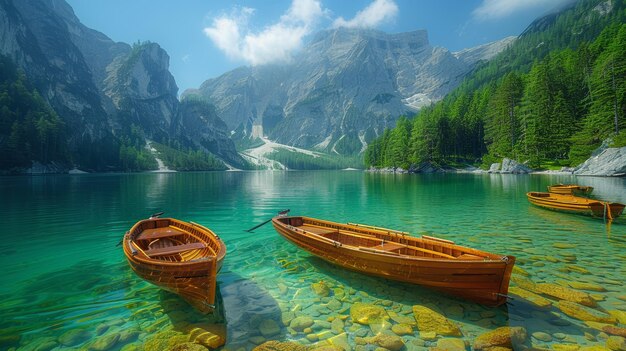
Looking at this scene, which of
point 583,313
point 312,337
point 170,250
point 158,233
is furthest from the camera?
point 158,233

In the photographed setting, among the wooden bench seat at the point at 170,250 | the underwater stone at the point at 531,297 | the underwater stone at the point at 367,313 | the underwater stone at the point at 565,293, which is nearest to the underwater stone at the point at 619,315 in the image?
the underwater stone at the point at 565,293

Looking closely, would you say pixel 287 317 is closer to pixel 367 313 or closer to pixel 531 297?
pixel 367 313

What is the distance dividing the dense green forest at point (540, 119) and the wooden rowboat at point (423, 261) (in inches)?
2866

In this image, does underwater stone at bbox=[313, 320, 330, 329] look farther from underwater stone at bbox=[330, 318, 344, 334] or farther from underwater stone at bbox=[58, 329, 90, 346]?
underwater stone at bbox=[58, 329, 90, 346]

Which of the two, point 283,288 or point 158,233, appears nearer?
point 283,288

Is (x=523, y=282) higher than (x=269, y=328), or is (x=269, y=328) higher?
(x=523, y=282)

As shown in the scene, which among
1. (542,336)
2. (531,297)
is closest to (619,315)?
(531,297)

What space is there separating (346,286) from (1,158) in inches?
6224

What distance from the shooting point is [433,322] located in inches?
350

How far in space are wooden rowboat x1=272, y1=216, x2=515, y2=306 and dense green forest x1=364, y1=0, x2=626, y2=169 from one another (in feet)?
239

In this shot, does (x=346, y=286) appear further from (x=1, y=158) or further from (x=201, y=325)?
(x=1, y=158)

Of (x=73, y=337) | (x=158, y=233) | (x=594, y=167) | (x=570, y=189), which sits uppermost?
(x=594, y=167)

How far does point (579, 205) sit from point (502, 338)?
78.2 ft

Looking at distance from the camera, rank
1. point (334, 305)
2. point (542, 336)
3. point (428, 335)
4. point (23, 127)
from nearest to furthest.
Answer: point (542, 336) < point (428, 335) < point (334, 305) < point (23, 127)
